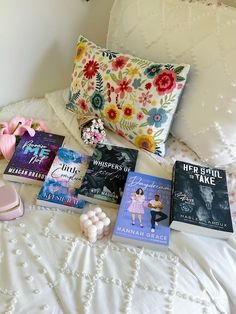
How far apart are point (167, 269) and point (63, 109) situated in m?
0.72

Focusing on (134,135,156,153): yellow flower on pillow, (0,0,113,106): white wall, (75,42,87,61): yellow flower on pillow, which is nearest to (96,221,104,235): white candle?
(134,135,156,153): yellow flower on pillow

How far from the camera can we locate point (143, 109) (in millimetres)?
1000

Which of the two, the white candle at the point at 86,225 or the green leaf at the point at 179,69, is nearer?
the white candle at the point at 86,225

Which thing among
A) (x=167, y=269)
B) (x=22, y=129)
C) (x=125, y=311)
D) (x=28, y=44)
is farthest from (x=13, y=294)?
(x=28, y=44)

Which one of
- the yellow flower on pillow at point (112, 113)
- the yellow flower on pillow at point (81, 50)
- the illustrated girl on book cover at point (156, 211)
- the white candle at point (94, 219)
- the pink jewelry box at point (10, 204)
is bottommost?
the pink jewelry box at point (10, 204)

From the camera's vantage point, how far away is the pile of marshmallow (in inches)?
31.2

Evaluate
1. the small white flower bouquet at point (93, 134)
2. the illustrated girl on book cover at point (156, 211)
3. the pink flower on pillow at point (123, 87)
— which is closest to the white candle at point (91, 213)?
the illustrated girl on book cover at point (156, 211)

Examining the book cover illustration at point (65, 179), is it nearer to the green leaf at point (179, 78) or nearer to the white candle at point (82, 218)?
the white candle at point (82, 218)

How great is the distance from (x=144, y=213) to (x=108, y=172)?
0.57 ft

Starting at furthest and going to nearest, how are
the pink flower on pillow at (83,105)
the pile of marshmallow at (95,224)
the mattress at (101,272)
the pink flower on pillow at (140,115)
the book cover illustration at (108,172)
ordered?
1. the pink flower on pillow at (83,105)
2. the pink flower on pillow at (140,115)
3. the book cover illustration at (108,172)
4. the pile of marshmallow at (95,224)
5. the mattress at (101,272)

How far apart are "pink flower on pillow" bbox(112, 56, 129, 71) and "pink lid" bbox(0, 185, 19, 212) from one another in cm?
50

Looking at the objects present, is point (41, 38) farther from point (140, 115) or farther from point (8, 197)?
point (8, 197)

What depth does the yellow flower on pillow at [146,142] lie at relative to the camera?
1.02 metres

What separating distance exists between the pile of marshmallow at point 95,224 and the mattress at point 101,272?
0.05ft
